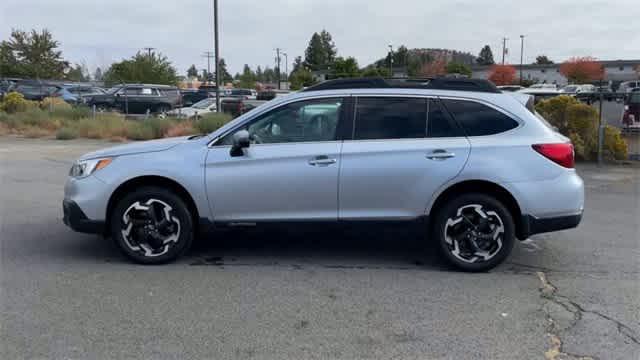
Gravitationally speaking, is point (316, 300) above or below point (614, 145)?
below

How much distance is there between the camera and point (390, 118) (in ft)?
20.0

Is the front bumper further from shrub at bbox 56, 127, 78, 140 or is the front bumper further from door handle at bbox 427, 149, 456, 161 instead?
shrub at bbox 56, 127, 78, 140

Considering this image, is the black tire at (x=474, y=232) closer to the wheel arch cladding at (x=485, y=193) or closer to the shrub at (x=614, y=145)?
the wheel arch cladding at (x=485, y=193)

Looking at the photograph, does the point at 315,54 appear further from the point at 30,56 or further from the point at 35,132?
the point at 35,132

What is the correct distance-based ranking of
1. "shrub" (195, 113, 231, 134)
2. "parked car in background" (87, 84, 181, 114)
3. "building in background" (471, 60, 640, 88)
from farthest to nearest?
"building in background" (471, 60, 640, 88) → "parked car in background" (87, 84, 181, 114) → "shrub" (195, 113, 231, 134)

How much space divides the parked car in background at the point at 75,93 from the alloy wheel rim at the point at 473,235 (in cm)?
3101

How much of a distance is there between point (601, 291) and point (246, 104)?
23177 millimetres

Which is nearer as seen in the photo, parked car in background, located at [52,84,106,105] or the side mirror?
→ the side mirror

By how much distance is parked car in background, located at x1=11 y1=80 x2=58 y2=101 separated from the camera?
38.1 metres

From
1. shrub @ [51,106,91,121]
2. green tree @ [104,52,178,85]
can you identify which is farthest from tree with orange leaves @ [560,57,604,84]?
shrub @ [51,106,91,121]

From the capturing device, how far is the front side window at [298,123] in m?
6.08

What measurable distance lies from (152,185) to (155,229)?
0.41m

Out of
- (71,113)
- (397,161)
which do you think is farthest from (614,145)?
(71,113)

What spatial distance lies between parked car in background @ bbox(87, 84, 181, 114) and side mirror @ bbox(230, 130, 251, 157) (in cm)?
2778
